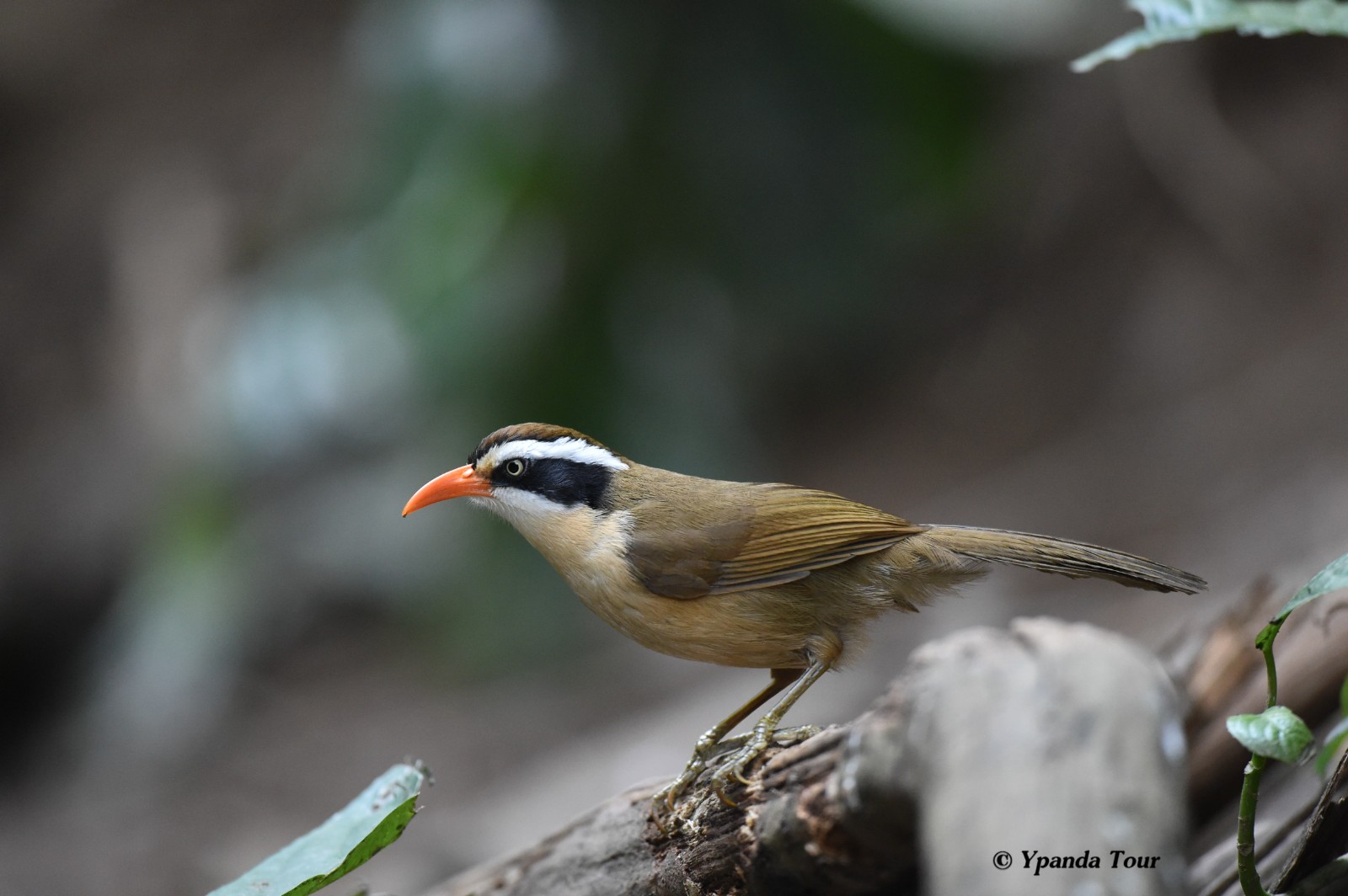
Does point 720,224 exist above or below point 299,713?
above

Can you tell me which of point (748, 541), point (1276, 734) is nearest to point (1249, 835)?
point (1276, 734)

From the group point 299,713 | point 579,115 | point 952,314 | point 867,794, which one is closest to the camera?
point 867,794

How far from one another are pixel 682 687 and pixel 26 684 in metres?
5.72

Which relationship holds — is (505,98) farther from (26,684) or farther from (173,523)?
(26,684)

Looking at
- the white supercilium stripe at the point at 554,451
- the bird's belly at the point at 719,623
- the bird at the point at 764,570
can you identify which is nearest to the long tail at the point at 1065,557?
the bird at the point at 764,570

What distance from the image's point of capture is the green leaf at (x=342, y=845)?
2.86 metres

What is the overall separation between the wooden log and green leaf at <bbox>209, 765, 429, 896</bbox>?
3.31ft

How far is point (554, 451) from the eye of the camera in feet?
13.2

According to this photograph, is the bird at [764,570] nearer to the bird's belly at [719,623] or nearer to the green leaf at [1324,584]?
the bird's belly at [719,623]

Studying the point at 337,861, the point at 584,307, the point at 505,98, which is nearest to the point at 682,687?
the point at 584,307

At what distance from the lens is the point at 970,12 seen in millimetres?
7180

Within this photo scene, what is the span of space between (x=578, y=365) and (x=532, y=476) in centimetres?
348

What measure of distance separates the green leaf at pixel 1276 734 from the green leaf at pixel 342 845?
72.7 inches

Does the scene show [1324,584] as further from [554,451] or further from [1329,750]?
[554,451]
